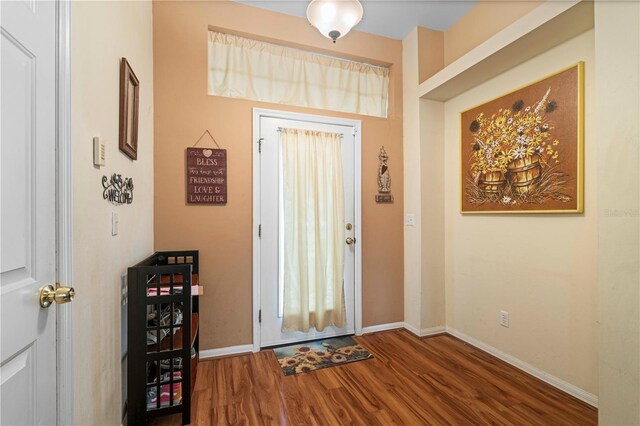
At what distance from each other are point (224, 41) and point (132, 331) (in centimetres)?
242

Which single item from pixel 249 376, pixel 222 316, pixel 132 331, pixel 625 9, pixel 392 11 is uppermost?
pixel 392 11

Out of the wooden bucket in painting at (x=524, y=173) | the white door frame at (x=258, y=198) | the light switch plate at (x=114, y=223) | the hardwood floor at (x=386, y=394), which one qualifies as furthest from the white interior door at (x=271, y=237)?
Answer: the wooden bucket in painting at (x=524, y=173)

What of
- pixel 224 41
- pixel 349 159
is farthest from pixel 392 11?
pixel 224 41

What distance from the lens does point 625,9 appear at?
1.34 meters

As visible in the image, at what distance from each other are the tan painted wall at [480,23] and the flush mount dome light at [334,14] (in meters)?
1.36

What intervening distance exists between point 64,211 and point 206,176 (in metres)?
1.45

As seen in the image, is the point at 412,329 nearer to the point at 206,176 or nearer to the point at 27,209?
the point at 206,176

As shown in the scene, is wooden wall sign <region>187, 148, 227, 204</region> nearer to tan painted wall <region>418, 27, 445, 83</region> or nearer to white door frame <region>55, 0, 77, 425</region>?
white door frame <region>55, 0, 77, 425</region>

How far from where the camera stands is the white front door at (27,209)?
2.33ft

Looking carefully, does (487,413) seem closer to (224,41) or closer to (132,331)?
(132,331)

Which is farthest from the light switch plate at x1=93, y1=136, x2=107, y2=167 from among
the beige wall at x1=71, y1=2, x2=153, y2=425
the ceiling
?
the ceiling

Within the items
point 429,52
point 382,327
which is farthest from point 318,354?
point 429,52

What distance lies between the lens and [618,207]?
137 centimetres

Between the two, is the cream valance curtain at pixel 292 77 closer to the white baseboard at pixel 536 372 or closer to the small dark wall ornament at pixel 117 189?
the small dark wall ornament at pixel 117 189
